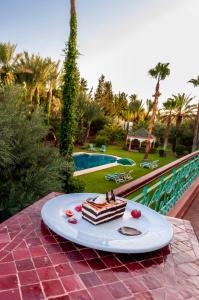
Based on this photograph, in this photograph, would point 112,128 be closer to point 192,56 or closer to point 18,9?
point 192,56

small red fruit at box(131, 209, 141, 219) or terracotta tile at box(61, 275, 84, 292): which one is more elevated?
small red fruit at box(131, 209, 141, 219)

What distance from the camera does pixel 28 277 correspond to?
3.93 feet

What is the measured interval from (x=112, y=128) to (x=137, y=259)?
3297 cm

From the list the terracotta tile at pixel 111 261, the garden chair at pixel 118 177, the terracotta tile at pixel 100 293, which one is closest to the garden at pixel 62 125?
the garden chair at pixel 118 177

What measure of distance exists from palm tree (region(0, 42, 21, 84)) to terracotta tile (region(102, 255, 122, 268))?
25743mm

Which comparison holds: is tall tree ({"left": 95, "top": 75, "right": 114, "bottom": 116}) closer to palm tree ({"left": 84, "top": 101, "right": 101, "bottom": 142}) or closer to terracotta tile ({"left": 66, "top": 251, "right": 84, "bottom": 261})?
palm tree ({"left": 84, "top": 101, "right": 101, "bottom": 142})

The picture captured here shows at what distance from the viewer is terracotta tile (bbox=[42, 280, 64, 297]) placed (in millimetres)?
1109

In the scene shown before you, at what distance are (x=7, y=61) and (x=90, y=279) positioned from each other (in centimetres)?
2785

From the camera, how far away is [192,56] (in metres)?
13.4

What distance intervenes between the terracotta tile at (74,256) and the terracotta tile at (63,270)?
0.24ft

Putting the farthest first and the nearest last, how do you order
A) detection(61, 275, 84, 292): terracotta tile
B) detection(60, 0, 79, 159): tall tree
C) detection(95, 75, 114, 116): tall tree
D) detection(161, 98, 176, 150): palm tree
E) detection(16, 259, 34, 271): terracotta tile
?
detection(95, 75, 114, 116): tall tree, detection(161, 98, 176, 150): palm tree, detection(60, 0, 79, 159): tall tree, detection(16, 259, 34, 271): terracotta tile, detection(61, 275, 84, 292): terracotta tile

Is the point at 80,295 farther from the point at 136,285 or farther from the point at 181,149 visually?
the point at 181,149

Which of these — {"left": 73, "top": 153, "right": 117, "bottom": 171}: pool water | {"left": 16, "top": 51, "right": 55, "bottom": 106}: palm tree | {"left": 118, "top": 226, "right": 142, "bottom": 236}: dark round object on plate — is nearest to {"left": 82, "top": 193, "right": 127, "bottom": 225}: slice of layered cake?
{"left": 118, "top": 226, "right": 142, "bottom": 236}: dark round object on plate

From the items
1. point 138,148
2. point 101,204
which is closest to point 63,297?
point 101,204
